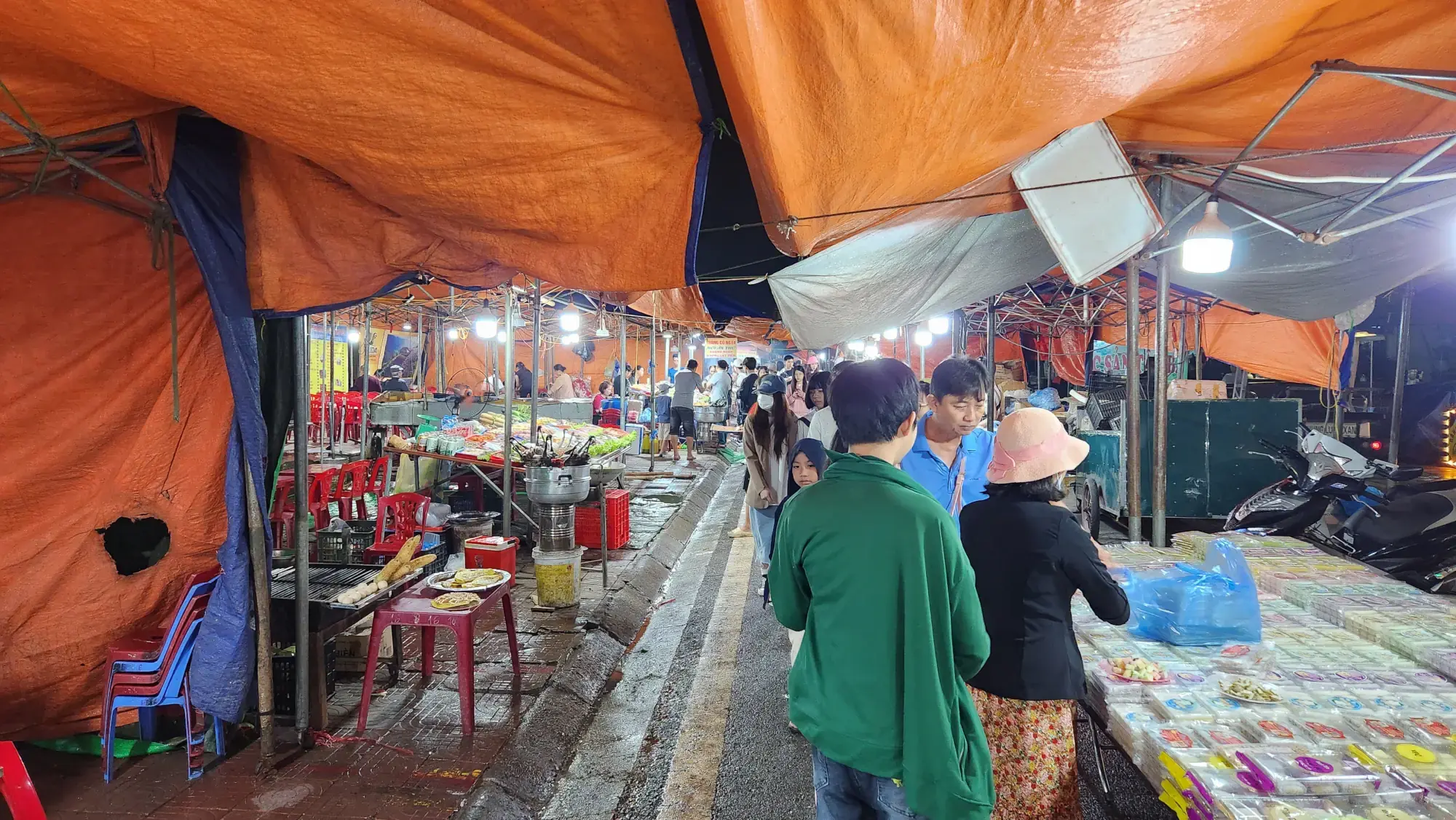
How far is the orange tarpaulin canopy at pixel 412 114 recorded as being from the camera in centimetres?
190

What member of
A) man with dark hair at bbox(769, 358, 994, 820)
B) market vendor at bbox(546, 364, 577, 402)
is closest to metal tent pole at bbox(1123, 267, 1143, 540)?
man with dark hair at bbox(769, 358, 994, 820)

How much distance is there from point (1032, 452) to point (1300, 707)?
1517 millimetres

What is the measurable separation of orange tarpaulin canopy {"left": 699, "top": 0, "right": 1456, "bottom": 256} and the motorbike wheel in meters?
7.00

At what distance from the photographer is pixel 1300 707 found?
2.67 meters

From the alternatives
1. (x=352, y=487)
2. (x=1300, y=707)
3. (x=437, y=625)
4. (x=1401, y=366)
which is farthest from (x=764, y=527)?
(x=1401, y=366)

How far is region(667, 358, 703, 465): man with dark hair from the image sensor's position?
1553 centimetres

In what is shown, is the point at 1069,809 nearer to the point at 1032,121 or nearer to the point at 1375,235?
the point at 1032,121

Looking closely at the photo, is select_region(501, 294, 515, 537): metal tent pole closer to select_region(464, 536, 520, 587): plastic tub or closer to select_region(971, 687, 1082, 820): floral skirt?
select_region(464, 536, 520, 587): plastic tub

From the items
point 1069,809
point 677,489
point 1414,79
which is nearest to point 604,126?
point 1414,79

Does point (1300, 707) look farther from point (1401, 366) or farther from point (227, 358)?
point (1401, 366)

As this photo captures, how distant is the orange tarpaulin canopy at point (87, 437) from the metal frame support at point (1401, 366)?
12.6 meters

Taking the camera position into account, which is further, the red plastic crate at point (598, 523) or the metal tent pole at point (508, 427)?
the red plastic crate at point (598, 523)

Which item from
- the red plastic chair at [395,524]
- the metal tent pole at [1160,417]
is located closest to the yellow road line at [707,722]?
the red plastic chair at [395,524]

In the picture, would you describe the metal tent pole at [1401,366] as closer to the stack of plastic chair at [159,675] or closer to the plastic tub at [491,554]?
the plastic tub at [491,554]
